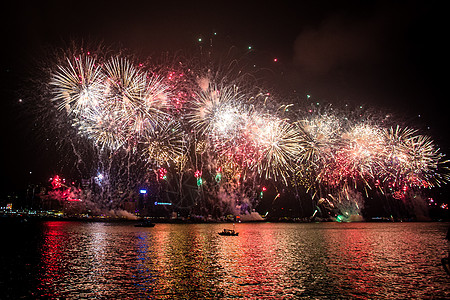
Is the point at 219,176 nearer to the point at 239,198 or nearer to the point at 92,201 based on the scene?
the point at 239,198

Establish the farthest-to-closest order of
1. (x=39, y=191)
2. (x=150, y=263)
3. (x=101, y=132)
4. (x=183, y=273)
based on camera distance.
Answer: (x=39, y=191), (x=101, y=132), (x=150, y=263), (x=183, y=273)

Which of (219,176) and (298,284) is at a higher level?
(219,176)

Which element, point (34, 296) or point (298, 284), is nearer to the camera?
point (34, 296)

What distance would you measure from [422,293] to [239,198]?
102769mm

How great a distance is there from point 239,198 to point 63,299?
345ft

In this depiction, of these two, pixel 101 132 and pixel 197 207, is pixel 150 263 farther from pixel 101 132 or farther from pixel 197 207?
pixel 197 207

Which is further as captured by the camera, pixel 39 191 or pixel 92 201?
pixel 39 191

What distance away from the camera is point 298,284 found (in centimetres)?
1736

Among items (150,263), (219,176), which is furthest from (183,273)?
(219,176)

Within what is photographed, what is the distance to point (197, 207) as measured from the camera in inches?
5487

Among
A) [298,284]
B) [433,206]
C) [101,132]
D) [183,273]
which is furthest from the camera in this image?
[433,206]

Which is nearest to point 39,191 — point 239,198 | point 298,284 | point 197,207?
point 197,207

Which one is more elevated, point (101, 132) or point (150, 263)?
point (101, 132)

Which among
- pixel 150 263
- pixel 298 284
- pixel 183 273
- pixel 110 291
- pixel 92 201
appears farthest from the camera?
pixel 92 201
